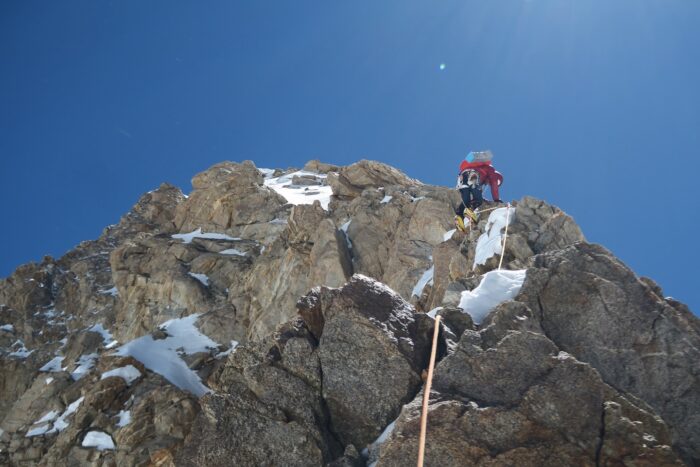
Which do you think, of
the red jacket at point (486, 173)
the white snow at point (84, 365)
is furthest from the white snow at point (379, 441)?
the white snow at point (84, 365)

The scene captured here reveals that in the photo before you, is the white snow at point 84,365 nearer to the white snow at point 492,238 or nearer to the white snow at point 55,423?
the white snow at point 55,423

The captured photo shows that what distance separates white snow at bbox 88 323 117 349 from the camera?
38.4m

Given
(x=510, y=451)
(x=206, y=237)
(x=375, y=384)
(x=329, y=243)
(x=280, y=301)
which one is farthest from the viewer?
(x=206, y=237)

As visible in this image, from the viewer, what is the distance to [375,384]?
8.55 m

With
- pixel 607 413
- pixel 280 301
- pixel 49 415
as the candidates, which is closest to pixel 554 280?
pixel 607 413

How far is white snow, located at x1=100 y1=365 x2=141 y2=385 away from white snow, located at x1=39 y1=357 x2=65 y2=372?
46.8 feet

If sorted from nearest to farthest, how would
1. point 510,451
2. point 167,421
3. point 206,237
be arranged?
point 510,451 → point 167,421 → point 206,237

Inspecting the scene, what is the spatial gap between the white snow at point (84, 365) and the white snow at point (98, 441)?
36.5 feet

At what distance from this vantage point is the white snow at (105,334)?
38419mm

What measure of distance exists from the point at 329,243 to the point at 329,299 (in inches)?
607

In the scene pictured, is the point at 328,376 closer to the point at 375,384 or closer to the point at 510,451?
the point at 375,384

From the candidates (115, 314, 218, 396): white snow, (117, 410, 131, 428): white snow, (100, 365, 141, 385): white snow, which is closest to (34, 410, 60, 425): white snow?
(115, 314, 218, 396): white snow

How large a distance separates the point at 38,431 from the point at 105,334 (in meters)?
13.4

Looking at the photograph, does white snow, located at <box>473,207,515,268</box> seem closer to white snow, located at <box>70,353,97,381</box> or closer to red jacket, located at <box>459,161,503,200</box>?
red jacket, located at <box>459,161,503,200</box>
